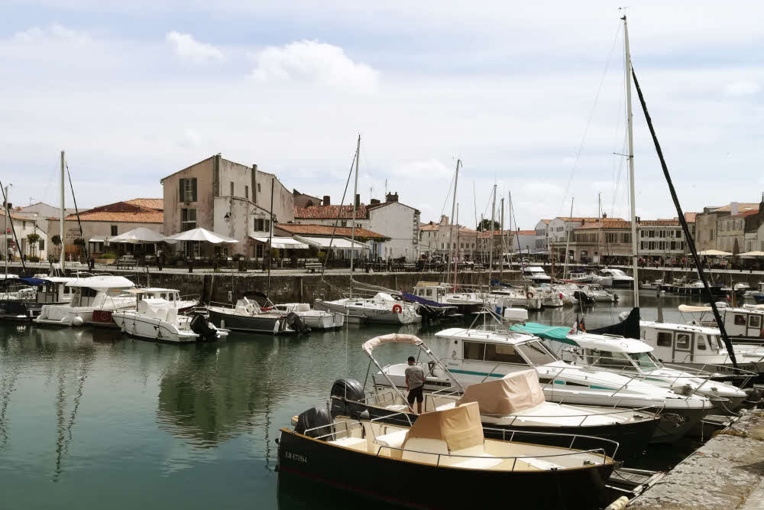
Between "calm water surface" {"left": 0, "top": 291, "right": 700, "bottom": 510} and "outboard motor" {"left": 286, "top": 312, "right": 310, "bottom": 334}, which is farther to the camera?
"outboard motor" {"left": 286, "top": 312, "right": 310, "bottom": 334}

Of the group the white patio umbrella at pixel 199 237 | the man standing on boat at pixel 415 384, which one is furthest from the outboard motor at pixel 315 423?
the white patio umbrella at pixel 199 237

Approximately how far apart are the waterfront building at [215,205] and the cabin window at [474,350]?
144 feet

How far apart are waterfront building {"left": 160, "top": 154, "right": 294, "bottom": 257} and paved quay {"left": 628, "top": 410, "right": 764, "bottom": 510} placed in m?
50.7

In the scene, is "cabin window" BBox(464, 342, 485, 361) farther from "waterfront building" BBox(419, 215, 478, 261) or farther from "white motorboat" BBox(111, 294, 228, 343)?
"waterfront building" BBox(419, 215, 478, 261)

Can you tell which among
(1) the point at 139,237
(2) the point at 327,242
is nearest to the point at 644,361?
(2) the point at 327,242

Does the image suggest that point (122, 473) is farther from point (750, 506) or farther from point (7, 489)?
point (750, 506)

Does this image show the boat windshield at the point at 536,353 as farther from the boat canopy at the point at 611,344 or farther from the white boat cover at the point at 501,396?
the white boat cover at the point at 501,396

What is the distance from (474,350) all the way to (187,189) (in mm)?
48903

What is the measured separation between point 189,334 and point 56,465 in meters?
18.4

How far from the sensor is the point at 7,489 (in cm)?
1472

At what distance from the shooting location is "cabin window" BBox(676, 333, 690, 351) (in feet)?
73.4

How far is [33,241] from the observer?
219ft

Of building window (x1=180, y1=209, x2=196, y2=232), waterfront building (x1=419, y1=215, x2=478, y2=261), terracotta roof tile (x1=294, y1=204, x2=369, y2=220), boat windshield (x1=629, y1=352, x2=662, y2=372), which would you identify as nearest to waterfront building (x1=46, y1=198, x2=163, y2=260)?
building window (x1=180, y1=209, x2=196, y2=232)

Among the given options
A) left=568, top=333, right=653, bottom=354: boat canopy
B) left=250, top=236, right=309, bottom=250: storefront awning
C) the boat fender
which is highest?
left=250, top=236, right=309, bottom=250: storefront awning
